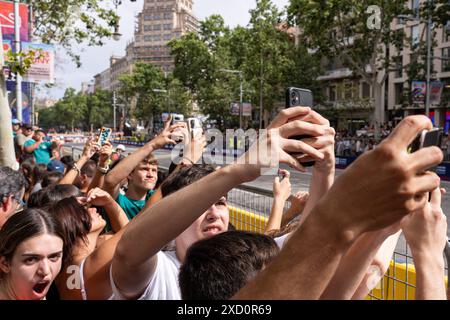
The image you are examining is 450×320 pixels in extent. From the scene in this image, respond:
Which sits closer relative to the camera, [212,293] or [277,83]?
[212,293]

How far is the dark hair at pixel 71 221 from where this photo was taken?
7.51 feet

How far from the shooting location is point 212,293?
1276 mm

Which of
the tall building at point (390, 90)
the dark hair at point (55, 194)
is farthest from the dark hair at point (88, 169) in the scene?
the tall building at point (390, 90)

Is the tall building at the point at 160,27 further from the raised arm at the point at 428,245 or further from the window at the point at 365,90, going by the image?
the raised arm at the point at 428,245

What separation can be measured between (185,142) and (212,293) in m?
1.39

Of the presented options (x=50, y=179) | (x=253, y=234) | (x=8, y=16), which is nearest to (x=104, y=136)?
(x=50, y=179)

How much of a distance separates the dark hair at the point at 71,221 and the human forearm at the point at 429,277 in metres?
1.73

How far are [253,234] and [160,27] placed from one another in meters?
116

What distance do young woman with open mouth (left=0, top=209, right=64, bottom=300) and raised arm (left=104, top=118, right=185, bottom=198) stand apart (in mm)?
651

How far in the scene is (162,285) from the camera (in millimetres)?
1752

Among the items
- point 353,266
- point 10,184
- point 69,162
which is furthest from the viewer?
point 69,162

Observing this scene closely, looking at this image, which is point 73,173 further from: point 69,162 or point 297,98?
point 297,98
